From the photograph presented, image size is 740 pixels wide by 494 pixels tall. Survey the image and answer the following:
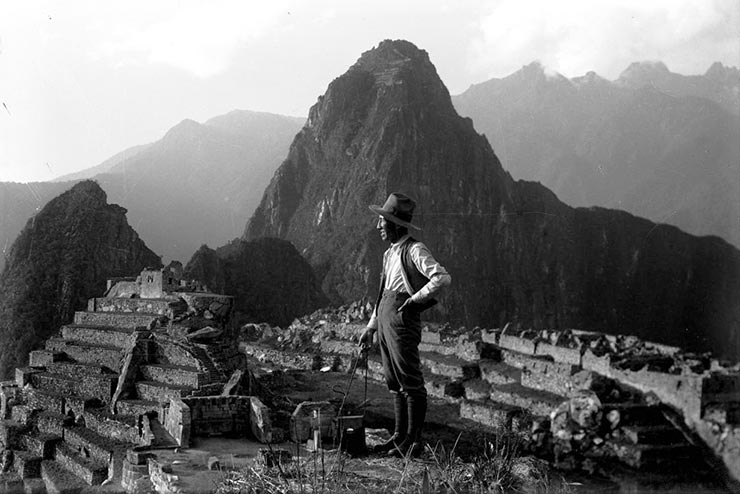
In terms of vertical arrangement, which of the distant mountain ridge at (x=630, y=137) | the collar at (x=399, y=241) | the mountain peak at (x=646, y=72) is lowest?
the collar at (x=399, y=241)

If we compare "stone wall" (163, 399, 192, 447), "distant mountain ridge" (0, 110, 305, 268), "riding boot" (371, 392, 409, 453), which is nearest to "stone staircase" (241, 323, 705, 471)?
"stone wall" (163, 399, 192, 447)

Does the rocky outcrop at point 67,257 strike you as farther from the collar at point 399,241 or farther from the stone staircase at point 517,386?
the collar at point 399,241

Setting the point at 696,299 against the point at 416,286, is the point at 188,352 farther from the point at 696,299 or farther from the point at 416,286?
the point at 696,299

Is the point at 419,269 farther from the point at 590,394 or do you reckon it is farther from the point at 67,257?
the point at 67,257

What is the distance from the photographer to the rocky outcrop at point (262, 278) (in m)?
56.2

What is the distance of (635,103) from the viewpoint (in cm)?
9756

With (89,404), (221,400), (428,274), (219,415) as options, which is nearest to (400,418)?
(428,274)

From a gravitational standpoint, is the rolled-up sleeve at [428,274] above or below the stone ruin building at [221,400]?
above

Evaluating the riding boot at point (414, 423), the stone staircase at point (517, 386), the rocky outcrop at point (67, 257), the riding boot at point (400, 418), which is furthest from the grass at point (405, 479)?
the rocky outcrop at point (67, 257)

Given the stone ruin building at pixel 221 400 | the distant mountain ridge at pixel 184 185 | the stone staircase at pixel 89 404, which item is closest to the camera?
the stone ruin building at pixel 221 400

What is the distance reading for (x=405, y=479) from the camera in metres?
5.16

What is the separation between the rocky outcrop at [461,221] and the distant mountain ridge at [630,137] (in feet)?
16.3

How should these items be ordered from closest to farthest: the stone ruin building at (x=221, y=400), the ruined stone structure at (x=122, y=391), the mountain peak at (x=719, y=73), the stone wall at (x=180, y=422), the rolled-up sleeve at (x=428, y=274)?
the rolled-up sleeve at (x=428, y=274), the stone wall at (x=180, y=422), the ruined stone structure at (x=122, y=391), the stone ruin building at (x=221, y=400), the mountain peak at (x=719, y=73)

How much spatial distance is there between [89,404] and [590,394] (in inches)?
468
